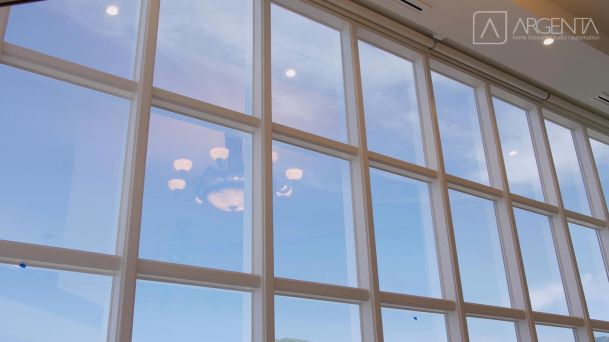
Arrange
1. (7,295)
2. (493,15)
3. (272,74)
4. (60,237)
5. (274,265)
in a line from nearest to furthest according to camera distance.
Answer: (7,295)
(60,237)
(274,265)
(272,74)
(493,15)

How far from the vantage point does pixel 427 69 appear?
479 cm

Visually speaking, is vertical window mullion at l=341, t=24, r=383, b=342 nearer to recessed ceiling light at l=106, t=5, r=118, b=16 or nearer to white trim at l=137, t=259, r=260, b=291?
white trim at l=137, t=259, r=260, b=291

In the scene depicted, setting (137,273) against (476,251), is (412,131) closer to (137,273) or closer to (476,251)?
(476,251)

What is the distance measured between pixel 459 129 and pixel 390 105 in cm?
83

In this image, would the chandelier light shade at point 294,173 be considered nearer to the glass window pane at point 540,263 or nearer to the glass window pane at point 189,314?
the glass window pane at point 189,314

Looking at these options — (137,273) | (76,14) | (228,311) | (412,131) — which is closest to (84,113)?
(76,14)

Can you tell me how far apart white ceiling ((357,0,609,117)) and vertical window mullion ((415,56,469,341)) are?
1.49ft

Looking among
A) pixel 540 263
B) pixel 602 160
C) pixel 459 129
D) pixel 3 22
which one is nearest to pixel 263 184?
pixel 3 22

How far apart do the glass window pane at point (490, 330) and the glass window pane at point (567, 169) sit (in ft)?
5.70

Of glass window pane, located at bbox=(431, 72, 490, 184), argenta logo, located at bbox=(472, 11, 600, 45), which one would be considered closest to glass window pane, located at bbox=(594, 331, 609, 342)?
glass window pane, located at bbox=(431, 72, 490, 184)

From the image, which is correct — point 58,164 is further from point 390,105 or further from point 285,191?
point 390,105

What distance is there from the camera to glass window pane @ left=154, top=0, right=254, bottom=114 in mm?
3445

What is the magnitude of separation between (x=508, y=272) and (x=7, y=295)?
3.81 m

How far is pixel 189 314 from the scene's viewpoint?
2.94 meters
